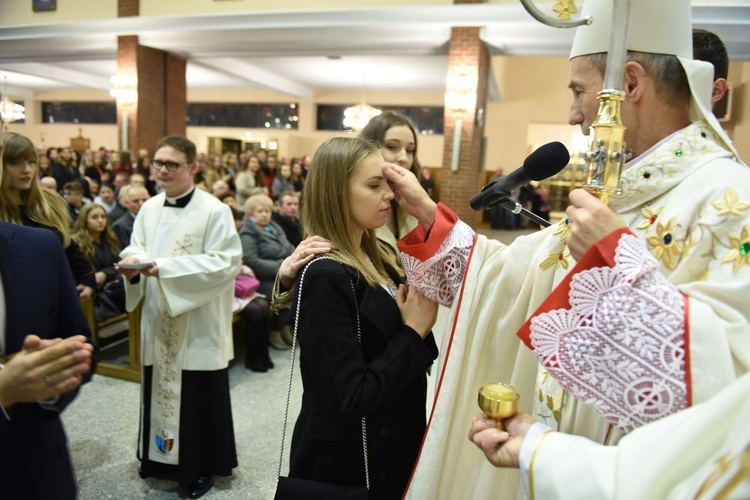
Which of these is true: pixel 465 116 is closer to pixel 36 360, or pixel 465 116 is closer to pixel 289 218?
pixel 289 218

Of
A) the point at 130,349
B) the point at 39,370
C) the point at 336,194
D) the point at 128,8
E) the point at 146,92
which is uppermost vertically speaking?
the point at 128,8

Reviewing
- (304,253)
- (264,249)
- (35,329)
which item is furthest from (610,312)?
(264,249)

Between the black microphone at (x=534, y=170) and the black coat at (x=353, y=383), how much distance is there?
0.41 metres

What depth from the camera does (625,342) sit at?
0.83 metres

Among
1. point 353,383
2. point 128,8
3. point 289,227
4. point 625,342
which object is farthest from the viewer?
point 128,8

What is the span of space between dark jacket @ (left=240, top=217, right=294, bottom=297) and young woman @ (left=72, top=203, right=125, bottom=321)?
3.48 ft

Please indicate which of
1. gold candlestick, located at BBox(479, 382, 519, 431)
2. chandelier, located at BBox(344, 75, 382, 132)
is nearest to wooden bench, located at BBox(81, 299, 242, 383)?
gold candlestick, located at BBox(479, 382, 519, 431)

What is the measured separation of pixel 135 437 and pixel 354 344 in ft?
8.29

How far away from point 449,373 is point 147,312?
2.10 m

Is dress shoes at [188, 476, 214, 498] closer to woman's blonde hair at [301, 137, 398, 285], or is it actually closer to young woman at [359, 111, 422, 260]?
young woman at [359, 111, 422, 260]

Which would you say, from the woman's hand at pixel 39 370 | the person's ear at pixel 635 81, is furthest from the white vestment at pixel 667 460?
the woman's hand at pixel 39 370

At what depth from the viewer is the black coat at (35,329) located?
116 cm

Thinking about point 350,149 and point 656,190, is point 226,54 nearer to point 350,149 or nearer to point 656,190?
point 350,149

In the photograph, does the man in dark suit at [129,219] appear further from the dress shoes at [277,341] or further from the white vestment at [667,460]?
the white vestment at [667,460]
